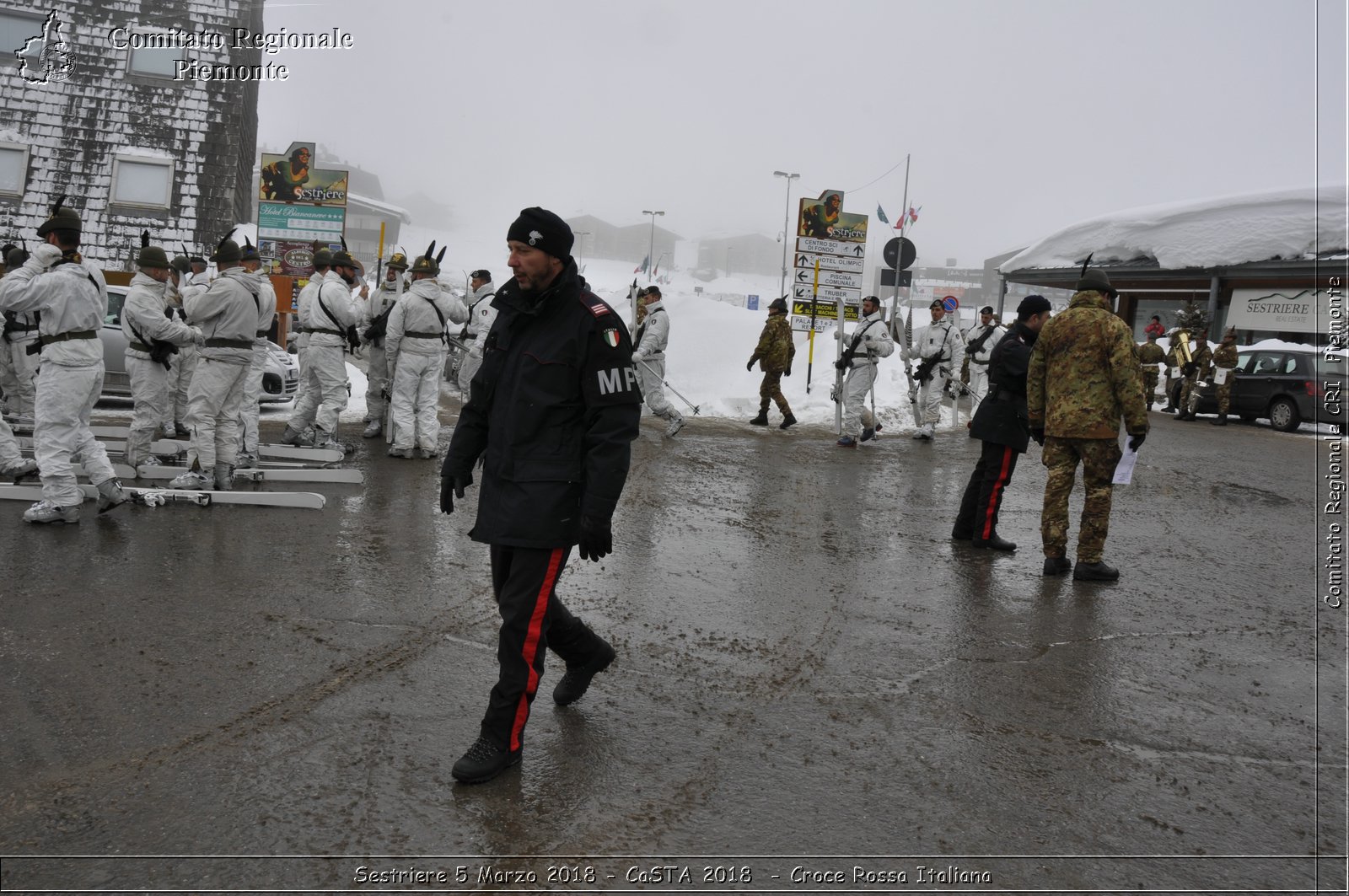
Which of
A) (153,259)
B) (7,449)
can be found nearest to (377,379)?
(153,259)

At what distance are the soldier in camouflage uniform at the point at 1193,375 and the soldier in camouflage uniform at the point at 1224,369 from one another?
338mm

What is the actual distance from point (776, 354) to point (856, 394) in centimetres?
195

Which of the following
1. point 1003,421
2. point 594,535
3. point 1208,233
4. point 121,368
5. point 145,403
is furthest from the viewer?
point 1208,233

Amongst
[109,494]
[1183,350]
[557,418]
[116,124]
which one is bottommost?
[109,494]

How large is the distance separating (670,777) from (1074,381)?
14.8 feet

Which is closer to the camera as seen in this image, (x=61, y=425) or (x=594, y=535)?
(x=594, y=535)

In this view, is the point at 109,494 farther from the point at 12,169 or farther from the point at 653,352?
the point at 12,169

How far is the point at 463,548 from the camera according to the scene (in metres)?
6.91

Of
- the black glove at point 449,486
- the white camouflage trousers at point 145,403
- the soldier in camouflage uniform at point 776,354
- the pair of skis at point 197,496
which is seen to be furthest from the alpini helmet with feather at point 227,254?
the soldier in camouflage uniform at point 776,354

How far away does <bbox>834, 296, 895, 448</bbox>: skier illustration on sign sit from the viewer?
13.7 meters

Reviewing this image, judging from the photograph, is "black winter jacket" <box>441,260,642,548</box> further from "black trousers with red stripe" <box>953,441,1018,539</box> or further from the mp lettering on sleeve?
"black trousers with red stripe" <box>953,441,1018,539</box>

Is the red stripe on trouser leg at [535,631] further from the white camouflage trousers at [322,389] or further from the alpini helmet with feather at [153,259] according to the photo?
the white camouflage trousers at [322,389]

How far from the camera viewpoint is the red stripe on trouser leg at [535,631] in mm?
3561

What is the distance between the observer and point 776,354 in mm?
15367
